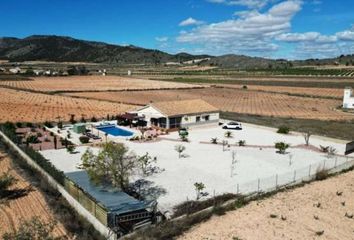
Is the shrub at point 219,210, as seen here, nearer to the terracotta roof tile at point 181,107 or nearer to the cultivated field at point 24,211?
the cultivated field at point 24,211

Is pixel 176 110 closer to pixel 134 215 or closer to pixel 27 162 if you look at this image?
pixel 27 162

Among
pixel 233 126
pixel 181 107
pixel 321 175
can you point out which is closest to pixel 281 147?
pixel 321 175

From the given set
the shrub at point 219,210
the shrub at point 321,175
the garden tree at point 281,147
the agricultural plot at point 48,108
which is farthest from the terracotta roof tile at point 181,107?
the shrub at point 219,210

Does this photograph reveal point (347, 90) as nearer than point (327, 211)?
Result: No

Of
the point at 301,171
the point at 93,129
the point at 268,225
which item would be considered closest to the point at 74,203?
the point at 268,225

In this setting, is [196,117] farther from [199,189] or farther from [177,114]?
[199,189]

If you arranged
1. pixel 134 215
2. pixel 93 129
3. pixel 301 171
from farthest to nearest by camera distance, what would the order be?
pixel 93 129
pixel 301 171
pixel 134 215

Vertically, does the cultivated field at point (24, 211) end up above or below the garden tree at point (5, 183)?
below
